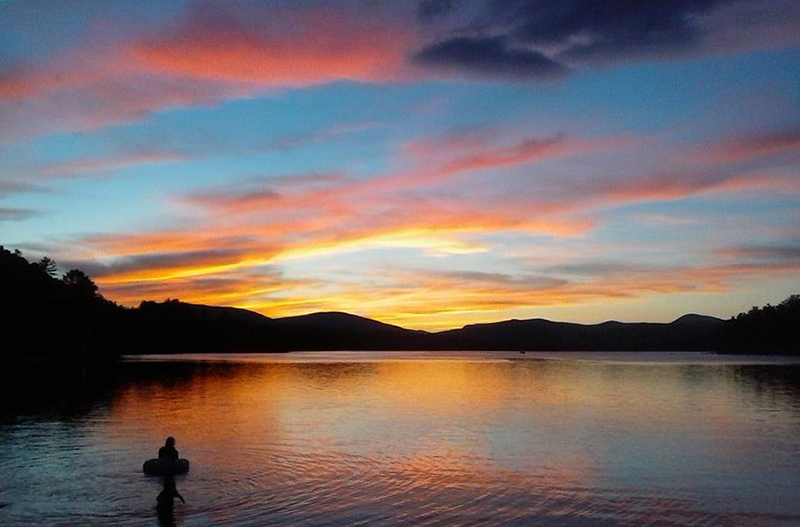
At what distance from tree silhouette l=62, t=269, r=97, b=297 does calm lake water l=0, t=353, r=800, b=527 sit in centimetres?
10511

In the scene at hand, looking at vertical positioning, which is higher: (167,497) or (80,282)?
(80,282)

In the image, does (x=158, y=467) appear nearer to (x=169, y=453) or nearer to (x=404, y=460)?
(x=169, y=453)

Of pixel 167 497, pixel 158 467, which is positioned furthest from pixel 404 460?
pixel 167 497

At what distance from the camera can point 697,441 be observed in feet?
157

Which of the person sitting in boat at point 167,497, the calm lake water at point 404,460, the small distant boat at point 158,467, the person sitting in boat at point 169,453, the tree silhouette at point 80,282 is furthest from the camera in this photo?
the tree silhouette at point 80,282

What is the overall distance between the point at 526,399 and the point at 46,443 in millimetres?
49962

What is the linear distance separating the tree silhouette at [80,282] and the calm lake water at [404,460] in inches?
4138

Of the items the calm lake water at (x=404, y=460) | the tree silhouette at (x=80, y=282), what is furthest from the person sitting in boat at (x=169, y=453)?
the tree silhouette at (x=80, y=282)

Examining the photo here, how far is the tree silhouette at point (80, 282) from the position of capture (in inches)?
6875

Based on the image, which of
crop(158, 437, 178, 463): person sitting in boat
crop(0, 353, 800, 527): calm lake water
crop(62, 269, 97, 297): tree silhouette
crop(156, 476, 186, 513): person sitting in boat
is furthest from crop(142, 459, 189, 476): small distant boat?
crop(62, 269, 97, 297): tree silhouette

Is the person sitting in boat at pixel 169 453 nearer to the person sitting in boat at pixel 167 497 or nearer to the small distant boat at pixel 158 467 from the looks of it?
the small distant boat at pixel 158 467

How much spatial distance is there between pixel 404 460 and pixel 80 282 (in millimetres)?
165814

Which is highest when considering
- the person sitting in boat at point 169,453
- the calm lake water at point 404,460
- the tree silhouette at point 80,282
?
the tree silhouette at point 80,282

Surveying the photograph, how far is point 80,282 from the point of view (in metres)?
185
